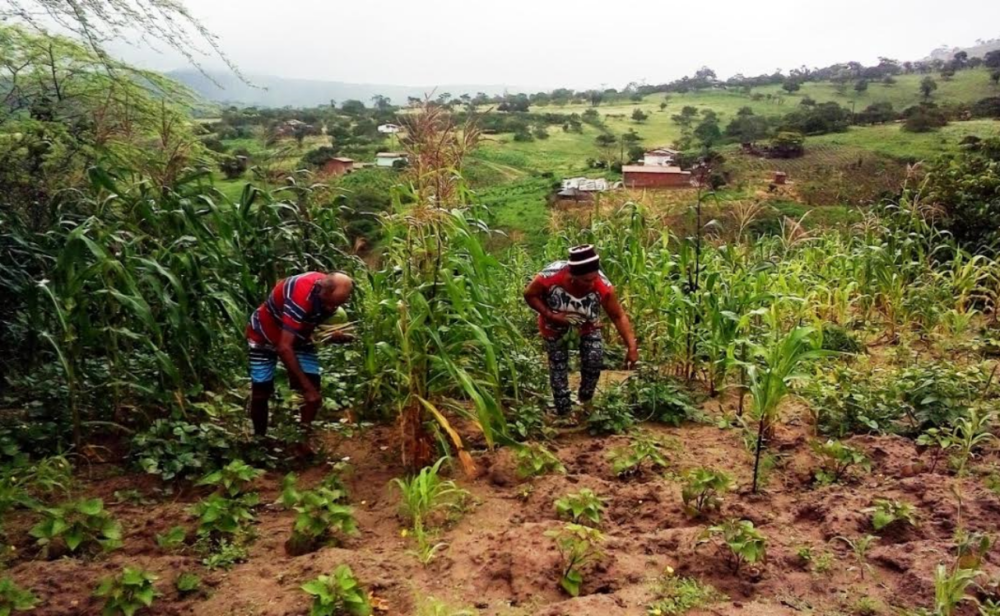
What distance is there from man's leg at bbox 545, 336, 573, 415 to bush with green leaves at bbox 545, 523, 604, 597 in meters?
1.78

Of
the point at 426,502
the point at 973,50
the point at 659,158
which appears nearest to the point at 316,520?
the point at 426,502

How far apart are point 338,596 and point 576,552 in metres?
0.90

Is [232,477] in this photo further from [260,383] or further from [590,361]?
[590,361]

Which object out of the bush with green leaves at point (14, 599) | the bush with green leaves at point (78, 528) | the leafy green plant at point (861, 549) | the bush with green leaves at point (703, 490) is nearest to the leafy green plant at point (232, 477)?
the bush with green leaves at point (78, 528)

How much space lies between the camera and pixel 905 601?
2.41 metres

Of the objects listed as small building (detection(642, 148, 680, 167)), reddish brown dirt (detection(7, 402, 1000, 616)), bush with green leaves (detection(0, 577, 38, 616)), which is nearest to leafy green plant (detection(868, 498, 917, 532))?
reddish brown dirt (detection(7, 402, 1000, 616))

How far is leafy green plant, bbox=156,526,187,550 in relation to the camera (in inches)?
111

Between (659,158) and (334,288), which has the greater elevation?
(659,158)

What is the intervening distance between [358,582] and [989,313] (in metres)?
6.60

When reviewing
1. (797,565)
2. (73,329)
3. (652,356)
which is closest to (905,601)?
(797,565)

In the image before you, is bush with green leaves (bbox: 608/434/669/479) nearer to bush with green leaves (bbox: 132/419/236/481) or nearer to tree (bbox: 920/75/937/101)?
bush with green leaves (bbox: 132/419/236/481)

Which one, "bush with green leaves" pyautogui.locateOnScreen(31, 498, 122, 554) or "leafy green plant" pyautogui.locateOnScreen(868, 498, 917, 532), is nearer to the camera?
"bush with green leaves" pyautogui.locateOnScreen(31, 498, 122, 554)

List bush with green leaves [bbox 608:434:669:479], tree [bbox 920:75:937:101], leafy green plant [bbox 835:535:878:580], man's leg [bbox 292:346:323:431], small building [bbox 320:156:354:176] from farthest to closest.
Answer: tree [bbox 920:75:937:101]
small building [bbox 320:156:354:176]
man's leg [bbox 292:346:323:431]
bush with green leaves [bbox 608:434:669:479]
leafy green plant [bbox 835:535:878:580]

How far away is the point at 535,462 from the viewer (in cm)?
359
